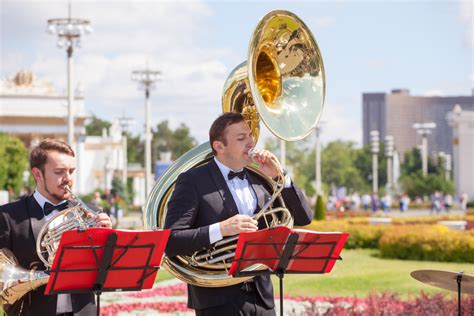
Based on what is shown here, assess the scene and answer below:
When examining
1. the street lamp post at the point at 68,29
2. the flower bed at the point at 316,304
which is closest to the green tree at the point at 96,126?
the street lamp post at the point at 68,29

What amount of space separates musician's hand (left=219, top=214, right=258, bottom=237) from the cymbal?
1.08 meters

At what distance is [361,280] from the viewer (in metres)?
13.1

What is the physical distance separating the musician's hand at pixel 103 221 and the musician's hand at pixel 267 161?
91 cm

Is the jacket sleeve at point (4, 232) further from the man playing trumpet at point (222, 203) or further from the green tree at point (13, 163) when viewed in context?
the green tree at point (13, 163)

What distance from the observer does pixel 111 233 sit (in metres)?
4.37

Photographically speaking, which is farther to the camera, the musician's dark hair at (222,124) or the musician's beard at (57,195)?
the musician's dark hair at (222,124)

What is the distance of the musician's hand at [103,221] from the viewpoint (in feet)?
14.9

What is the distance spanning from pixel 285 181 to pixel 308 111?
1.99 ft

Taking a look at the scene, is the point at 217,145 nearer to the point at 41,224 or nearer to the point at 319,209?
the point at 41,224

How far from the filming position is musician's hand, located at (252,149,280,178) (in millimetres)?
5074

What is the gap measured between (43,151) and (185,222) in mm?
820

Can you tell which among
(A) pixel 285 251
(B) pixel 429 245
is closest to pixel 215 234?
(A) pixel 285 251

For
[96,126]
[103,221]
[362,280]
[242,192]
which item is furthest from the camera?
[96,126]

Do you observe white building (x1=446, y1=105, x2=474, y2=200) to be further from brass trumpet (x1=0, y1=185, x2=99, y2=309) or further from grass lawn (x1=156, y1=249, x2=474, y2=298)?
brass trumpet (x1=0, y1=185, x2=99, y2=309)
